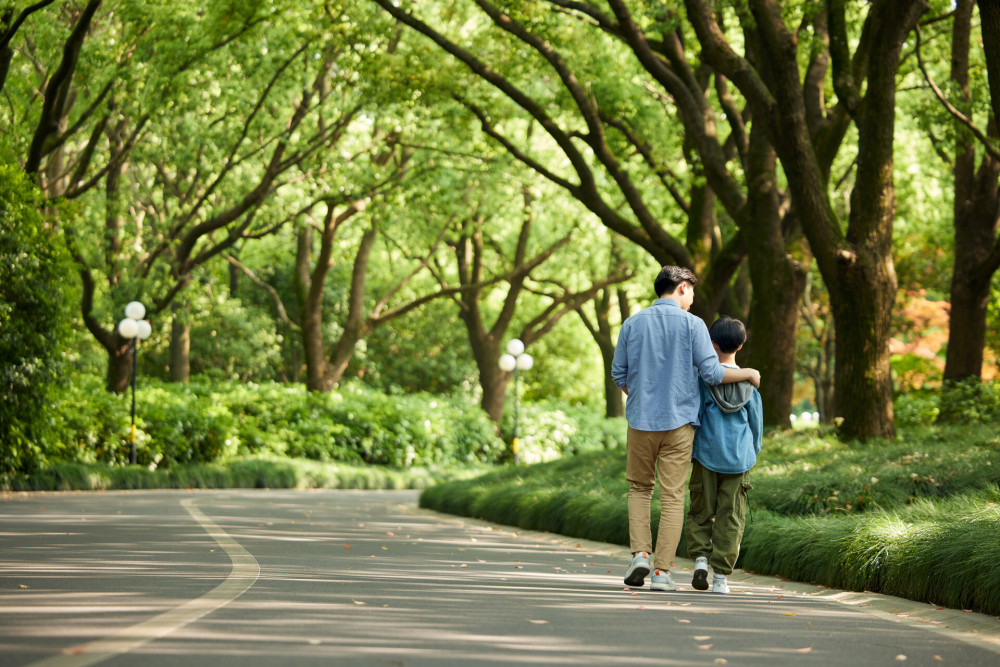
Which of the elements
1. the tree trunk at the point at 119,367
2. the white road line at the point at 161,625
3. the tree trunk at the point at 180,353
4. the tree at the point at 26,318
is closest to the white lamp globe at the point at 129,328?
the tree trunk at the point at 119,367

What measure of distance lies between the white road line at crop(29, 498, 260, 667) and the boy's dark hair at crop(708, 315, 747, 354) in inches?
127

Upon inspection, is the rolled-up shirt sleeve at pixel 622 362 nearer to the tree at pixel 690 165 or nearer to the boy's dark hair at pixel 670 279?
the boy's dark hair at pixel 670 279

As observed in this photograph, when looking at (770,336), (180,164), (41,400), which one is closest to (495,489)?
(770,336)

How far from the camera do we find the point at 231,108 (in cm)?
2691

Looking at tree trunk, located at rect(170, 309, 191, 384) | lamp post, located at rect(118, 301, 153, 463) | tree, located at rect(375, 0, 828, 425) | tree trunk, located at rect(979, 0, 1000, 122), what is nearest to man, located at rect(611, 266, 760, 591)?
tree trunk, located at rect(979, 0, 1000, 122)

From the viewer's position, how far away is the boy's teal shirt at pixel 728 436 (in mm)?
7594

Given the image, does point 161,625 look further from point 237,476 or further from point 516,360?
point 516,360

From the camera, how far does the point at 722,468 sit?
7.61 m

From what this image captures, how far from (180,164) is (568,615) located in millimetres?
22826

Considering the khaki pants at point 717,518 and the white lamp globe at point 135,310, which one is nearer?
the khaki pants at point 717,518

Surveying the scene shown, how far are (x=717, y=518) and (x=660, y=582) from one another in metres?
0.53

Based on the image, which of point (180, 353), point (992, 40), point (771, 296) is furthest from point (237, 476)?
point (992, 40)

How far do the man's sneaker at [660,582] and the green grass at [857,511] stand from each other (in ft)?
4.37

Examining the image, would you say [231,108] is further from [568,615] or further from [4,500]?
[568,615]
